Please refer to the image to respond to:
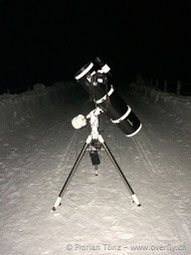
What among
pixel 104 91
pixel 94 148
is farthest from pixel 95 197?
pixel 104 91

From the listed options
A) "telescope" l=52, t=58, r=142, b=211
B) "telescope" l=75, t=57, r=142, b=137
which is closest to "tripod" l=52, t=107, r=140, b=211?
"telescope" l=52, t=58, r=142, b=211

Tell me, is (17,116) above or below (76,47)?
below

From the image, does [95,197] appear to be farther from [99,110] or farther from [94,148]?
[99,110]

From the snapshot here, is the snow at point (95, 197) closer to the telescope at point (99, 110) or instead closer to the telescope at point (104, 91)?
the telescope at point (99, 110)

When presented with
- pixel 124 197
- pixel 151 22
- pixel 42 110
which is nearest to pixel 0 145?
pixel 124 197

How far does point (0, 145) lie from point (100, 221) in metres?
5.56

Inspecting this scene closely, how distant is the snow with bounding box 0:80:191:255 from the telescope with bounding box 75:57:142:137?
1.54 ft

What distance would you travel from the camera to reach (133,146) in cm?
861

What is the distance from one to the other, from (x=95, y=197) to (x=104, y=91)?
1757mm

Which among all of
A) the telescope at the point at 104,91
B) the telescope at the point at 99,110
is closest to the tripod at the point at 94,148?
the telescope at the point at 99,110

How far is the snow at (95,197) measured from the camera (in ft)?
12.7

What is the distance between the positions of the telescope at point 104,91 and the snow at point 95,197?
47cm

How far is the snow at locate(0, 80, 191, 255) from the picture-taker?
12.7ft

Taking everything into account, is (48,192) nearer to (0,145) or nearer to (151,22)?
(0,145)
